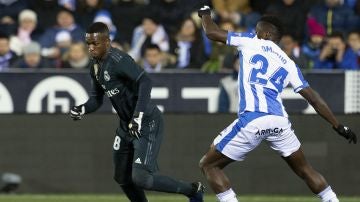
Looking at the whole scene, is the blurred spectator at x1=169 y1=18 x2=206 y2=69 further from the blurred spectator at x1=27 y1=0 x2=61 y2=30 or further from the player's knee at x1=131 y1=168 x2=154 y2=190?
the player's knee at x1=131 y1=168 x2=154 y2=190

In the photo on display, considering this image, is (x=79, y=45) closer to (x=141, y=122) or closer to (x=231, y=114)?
(x=231, y=114)

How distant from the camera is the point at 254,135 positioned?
9461mm

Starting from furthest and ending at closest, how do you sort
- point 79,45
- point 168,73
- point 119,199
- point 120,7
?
point 120,7, point 79,45, point 168,73, point 119,199

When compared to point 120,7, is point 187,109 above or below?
below

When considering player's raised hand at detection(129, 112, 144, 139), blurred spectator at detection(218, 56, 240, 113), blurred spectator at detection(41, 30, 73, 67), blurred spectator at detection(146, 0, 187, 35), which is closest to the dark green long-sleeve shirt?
player's raised hand at detection(129, 112, 144, 139)

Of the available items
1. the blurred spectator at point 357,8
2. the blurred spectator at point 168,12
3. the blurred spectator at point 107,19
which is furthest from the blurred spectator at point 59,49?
the blurred spectator at point 357,8

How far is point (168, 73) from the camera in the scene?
1361 cm

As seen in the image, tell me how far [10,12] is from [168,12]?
7.94 feet

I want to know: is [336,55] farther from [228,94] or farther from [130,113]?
[130,113]

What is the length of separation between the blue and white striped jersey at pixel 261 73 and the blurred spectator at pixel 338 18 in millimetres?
6003

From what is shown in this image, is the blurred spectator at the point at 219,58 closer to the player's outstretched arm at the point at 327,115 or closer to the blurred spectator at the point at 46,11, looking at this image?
the blurred spectator at the point at 46,11

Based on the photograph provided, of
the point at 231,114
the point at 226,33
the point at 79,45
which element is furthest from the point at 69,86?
the point at 226,33

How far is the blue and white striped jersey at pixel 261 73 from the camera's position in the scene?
9.40 meters

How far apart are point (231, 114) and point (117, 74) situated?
409cm
